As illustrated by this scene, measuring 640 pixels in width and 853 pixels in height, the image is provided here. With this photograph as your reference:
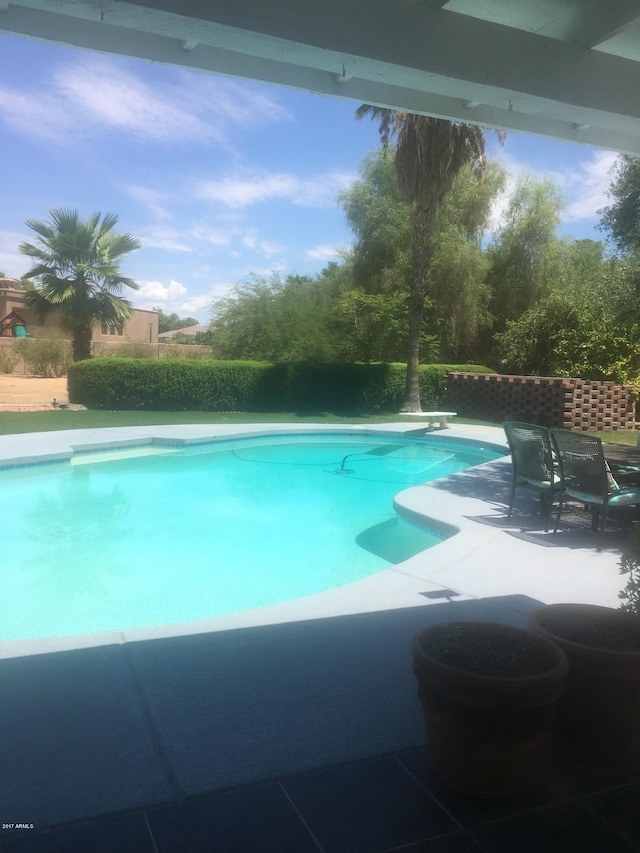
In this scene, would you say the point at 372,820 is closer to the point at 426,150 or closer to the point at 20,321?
the point at 426,150

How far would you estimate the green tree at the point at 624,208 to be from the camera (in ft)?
30.5

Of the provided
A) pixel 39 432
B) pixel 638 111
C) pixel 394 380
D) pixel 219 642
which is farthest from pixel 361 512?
pixel 394 380

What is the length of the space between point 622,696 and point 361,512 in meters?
6.50

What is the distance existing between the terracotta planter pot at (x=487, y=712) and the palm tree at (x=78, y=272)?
1948 cm

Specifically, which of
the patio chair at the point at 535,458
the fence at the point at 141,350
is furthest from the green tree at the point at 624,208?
the fence at the point at 141,350

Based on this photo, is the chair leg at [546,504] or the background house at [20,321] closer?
the chair leg at [546,504]

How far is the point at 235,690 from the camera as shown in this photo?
2.91 m

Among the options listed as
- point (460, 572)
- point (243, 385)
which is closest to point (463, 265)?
point (243, 385)

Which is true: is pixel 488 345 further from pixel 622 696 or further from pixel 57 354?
pixel 622 696

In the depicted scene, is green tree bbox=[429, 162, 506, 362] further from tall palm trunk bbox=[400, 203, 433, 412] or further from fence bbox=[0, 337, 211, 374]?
fence bbox=[0, 337, 211, 374]

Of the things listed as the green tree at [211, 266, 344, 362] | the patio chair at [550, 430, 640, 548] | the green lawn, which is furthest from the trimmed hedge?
the patio chair at [550, 430, 640, 548]

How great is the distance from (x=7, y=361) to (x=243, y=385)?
15.0 m

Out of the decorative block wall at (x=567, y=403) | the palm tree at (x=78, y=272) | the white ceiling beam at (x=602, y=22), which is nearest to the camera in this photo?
the white ceiling beam at (x=602, y=22)

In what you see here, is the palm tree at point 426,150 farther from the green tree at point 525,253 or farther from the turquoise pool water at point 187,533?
the green tree at point 525,253
